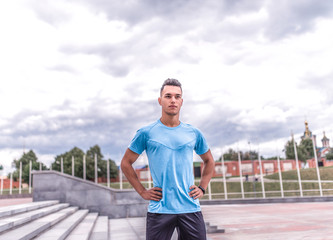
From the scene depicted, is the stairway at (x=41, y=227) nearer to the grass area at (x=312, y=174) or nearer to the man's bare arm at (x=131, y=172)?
the man's bare arm at (x=131, y=172)

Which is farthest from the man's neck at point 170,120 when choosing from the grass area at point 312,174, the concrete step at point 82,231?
the grass area at point 312,174

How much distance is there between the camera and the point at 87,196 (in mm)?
10977

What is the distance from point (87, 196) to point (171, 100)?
9.83m

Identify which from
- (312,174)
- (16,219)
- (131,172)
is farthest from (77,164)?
(131,172)

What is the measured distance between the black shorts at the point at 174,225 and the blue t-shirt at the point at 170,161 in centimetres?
4

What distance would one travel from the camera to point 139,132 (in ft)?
7.50

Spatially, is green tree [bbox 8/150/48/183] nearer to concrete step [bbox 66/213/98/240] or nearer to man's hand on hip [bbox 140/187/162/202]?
concrete step [bbox 66/213/98/240]

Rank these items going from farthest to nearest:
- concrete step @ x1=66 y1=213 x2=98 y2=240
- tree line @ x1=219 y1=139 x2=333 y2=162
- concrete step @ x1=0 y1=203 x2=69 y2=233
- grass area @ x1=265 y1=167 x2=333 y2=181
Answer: tree line @ x1=219 y1=139 x2=333 y2=162 < grass area @ x1=265 y1=167 x2=333 y2=181 < concrete step @ x1=66 y1=213 x2=98 y2=240 < concrete step @ x1=0 y1=203 x2=69 y2=233

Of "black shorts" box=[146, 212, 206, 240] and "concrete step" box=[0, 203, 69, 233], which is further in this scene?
"concrete step" box=[0, 203, 69, 233]

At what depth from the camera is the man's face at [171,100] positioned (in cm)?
225

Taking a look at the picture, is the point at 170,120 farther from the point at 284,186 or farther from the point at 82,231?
the point at 284,186

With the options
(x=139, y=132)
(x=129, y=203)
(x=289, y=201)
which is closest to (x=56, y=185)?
(x=129, y=203)

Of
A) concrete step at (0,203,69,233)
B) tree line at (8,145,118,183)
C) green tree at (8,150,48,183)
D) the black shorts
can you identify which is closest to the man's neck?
the black shorts

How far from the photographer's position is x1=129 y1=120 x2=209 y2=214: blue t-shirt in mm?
2127
